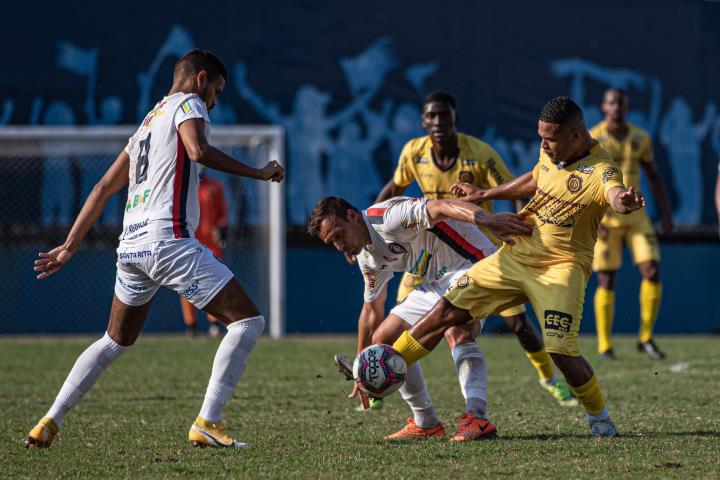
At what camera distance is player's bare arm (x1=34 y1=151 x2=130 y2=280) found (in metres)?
6.57

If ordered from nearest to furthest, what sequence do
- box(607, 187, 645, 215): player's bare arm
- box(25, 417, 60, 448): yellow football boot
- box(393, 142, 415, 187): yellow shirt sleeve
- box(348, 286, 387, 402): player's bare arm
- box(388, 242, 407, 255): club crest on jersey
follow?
box(607, 187, 645, 215): player's bare arm < box(25, 417, 60, 448): yellow football boot < box(388, 242, 407, 255): club crest on jersey < box(348, 286, 387, 402): player's bare arm < box(393, 142, 415, 187): yellow shirt sleeve

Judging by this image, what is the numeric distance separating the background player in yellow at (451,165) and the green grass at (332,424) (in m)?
0.31

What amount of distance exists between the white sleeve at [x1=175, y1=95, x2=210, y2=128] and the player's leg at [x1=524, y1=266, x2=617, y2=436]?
2.17 m

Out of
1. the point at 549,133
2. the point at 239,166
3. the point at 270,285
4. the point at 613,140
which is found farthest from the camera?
the point at 270,285

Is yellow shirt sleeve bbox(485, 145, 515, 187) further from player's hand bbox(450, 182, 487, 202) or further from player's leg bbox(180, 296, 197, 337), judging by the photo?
player's leg bbox(180, 296, 197, 337)

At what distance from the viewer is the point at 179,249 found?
619 centimetres

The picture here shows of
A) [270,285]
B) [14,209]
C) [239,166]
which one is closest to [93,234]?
[14,209]

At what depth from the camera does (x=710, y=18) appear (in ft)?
59.0

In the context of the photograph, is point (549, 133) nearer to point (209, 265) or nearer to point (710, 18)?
point (209, 265)

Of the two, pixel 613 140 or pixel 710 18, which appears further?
pixel 710 18

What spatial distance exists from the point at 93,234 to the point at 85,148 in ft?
4.35

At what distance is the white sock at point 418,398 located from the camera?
6855mm

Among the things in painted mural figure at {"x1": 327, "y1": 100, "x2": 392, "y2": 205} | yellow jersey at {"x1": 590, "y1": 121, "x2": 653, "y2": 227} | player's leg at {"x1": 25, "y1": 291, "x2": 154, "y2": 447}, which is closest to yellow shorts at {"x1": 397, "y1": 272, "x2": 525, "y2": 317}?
player's leg at {"x1": 25, "y1": 291, "x2": 154, "y2": 447}

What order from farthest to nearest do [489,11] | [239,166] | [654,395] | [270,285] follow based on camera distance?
[489,11]
[270,285]
[654,395]
[239,166]
